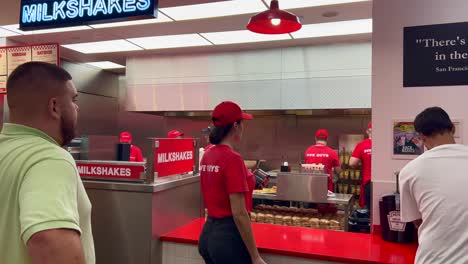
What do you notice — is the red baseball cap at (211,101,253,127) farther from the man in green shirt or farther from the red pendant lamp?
the man in green shirt

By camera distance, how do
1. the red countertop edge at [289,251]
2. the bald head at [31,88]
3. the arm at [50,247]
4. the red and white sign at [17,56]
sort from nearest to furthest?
the arm at [50,247] < the bald head at [31,88] < the red countertop edge at [289,251] < the red and white sign at [17,56]

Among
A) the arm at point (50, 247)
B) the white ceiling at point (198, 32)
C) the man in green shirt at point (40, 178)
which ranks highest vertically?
the white ceiling at point (198, 32)

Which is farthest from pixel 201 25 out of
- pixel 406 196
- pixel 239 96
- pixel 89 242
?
pixel 89 242

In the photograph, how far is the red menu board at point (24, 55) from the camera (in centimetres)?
372

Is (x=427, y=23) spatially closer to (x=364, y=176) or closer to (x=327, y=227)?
(x=327, y=227)

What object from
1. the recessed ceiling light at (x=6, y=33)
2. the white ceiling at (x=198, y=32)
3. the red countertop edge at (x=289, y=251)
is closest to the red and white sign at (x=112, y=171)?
the red countertop edge at (x=289, y=251)

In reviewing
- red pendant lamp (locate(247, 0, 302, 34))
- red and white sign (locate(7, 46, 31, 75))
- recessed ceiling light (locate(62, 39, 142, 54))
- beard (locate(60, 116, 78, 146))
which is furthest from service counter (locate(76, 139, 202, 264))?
recessed ceiling light (locate(62, 39, 142, 54))

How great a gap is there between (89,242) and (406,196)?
1.52 m

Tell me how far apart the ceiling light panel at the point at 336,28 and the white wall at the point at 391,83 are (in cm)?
206

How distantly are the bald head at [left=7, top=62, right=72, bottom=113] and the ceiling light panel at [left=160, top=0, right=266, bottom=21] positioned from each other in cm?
327

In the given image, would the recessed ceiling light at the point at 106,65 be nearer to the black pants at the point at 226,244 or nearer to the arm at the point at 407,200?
the black pants at the point at 226,244

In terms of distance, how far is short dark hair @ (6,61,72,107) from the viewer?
953 millimetres

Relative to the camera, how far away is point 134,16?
2.36 meters

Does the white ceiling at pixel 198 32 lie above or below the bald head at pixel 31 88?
above
